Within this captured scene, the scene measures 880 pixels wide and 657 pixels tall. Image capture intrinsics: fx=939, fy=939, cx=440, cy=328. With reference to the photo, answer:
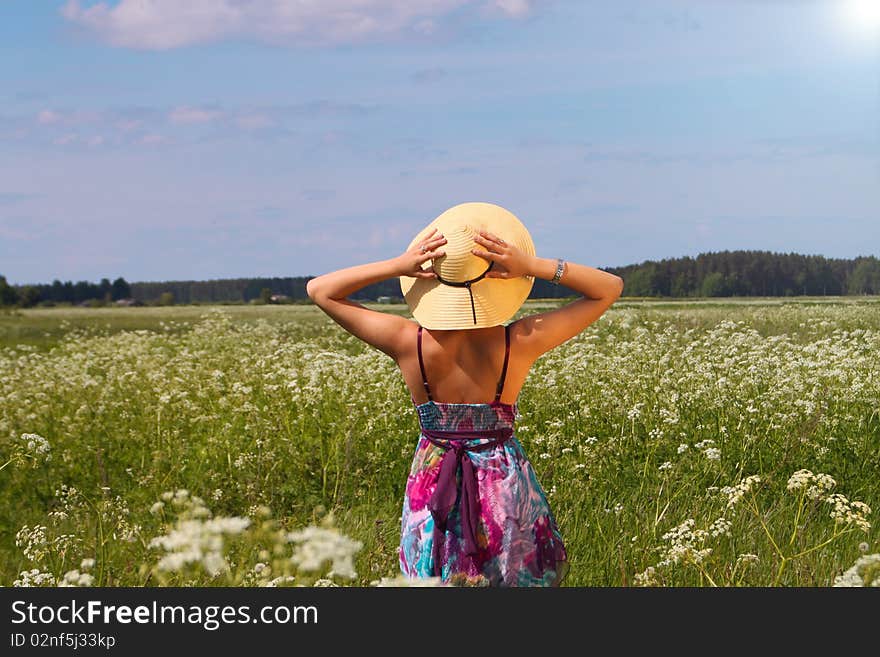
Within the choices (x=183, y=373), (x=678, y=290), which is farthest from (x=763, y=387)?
(x=678, y=290)

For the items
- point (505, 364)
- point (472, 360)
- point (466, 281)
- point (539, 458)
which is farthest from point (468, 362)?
point (539, 458)

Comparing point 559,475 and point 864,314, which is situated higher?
point 864,314

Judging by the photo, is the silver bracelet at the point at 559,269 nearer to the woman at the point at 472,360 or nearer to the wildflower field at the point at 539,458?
the woman at the point at 472,360

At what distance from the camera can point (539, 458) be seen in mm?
6598

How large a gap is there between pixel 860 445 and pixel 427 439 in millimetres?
4356

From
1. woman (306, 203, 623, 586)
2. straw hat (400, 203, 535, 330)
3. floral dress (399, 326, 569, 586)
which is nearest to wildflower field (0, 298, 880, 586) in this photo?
floral dress (399, 326, 569, 586)

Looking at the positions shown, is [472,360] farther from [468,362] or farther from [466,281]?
[466,281]

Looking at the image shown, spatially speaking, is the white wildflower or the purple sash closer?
the white wildflower

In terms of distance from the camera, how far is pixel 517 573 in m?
3.80

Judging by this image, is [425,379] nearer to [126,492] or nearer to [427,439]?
[427,439]

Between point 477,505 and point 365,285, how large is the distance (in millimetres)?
1009

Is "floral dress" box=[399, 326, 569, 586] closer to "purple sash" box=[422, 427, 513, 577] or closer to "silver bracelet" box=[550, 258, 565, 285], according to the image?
"purple sash" box=[422, 427, 513, 577]

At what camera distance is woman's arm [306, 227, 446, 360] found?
3748 millimetres

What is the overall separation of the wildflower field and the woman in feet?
1.70
